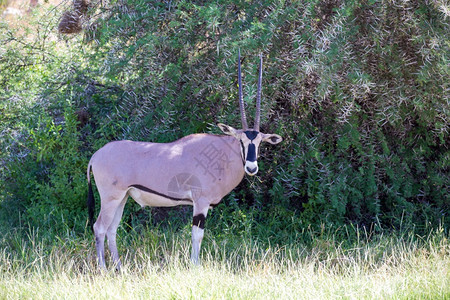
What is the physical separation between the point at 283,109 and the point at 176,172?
1.85 metres

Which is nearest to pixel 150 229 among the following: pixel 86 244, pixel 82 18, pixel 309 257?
pixel 86 244

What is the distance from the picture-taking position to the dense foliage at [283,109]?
5.72 m

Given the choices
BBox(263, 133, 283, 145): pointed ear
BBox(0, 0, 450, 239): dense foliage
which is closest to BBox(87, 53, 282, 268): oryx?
BBox(263, 133, 283, 145): pointed ear

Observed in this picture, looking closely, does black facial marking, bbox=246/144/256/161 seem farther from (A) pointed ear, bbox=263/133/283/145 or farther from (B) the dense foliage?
(B) the dense foliage

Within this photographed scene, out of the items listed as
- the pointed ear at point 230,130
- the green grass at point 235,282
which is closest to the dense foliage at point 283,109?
the pointed ear at point 230,130

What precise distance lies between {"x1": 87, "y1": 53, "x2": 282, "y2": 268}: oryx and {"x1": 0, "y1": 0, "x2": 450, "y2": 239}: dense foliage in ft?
1.63

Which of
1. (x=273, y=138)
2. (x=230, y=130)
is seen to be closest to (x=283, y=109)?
(x=273, y=138)

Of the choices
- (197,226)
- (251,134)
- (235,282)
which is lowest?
(235,282)

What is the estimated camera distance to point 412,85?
610cm

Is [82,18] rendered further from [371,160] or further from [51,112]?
[371,160]

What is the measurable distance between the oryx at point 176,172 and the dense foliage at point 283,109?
0.50m

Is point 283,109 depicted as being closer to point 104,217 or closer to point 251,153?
point 251,153

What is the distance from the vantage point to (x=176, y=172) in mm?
5270

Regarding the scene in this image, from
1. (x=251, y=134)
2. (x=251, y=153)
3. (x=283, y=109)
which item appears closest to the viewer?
(x=251, y=153)
